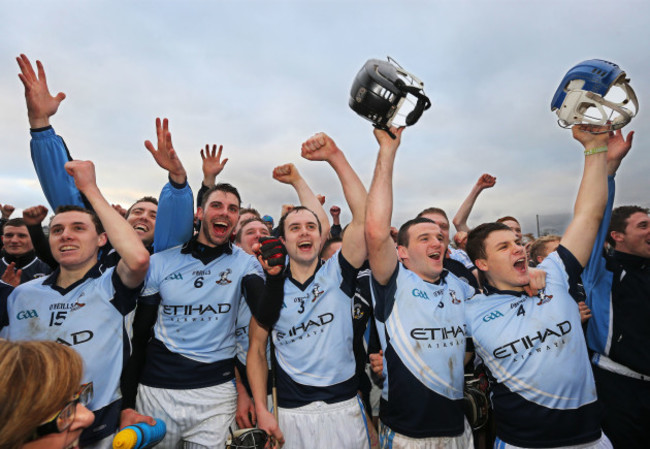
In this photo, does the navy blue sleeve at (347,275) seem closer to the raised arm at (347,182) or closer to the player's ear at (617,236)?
the raised arm at (347,182)

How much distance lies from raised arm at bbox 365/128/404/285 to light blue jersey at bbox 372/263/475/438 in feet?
0.77

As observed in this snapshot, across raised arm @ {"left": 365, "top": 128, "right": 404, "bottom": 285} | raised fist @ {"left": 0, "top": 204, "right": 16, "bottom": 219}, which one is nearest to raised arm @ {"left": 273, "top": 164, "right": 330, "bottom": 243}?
raised arm @ {"left": 365, "top": 128, "right": 404, "bottom": 285}

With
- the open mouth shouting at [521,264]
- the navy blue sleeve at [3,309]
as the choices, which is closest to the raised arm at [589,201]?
the open mouth shouting at [521,264]

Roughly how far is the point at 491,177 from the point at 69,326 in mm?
6151

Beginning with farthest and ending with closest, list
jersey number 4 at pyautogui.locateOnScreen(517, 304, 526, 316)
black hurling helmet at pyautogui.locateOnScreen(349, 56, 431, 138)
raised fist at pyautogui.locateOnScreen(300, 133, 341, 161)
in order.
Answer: raised fist at pyautogui.locateOnScreen(300, 133, 341, 161), jersey number 4 at pyautogui.locateOnScreen(517, 304, 526, 316), black hurling helmet at pyautogui.locateOnScreen(349, 56, 431, 138)

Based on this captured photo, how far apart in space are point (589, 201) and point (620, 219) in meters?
1.14

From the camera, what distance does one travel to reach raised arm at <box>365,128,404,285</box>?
2559mm

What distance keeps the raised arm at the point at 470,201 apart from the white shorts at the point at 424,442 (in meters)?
4.29

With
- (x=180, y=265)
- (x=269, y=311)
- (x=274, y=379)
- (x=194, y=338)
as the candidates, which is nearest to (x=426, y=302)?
(x=269, y=311)

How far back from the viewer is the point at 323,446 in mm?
2729

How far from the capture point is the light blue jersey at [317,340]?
284 cm

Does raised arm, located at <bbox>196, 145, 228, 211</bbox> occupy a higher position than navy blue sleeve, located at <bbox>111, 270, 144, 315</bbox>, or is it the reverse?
raised arm, located at <bbox>196, 145, 228, 211</bbox>

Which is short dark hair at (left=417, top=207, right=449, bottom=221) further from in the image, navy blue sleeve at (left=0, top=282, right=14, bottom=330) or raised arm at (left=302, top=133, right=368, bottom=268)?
navy blue sleeve at (left=0, top=282, right=14, bottom=330)

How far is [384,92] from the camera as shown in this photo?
7.94 ft
